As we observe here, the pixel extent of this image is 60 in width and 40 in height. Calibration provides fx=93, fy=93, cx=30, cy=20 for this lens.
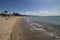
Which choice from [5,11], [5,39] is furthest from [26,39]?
[5,11]

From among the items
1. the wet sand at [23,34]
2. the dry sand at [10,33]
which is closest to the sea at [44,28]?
the wet sand at [23,34]

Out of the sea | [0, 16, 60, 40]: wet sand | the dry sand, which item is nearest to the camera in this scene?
the dry sand

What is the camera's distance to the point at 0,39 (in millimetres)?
8750

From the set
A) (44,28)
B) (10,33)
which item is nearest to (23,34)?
(10,33)

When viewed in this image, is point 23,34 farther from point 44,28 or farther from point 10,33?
point 44,28

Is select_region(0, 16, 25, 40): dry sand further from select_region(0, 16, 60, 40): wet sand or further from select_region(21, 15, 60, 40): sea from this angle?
select_region(21, 15, 60, 40): sea

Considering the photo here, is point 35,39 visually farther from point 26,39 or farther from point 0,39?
point 0,39

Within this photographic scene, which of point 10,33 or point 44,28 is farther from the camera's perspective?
point 44,28

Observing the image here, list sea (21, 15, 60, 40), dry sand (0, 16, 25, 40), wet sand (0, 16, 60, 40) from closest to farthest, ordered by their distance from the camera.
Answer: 1. dry sand (0, 16, 25, 40)
2. wet sand (0, 16, 60, 40)
3. sea (21, 15, 60, 40)

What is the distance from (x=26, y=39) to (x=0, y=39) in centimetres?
271

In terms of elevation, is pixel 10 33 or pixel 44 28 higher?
pixel 10 33

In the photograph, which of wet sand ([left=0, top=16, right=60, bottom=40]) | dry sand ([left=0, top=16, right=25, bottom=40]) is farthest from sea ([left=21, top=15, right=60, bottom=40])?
dry sand ([left=0, top=16, right=25, bottom=40])

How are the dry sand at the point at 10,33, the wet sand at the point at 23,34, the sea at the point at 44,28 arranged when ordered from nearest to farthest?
the dry sand at the point at 10,33, the wet sand at the point at 23,34, the sea at the point at 44,28

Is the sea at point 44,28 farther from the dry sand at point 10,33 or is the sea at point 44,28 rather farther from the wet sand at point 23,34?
the dry sand at point 10,33
